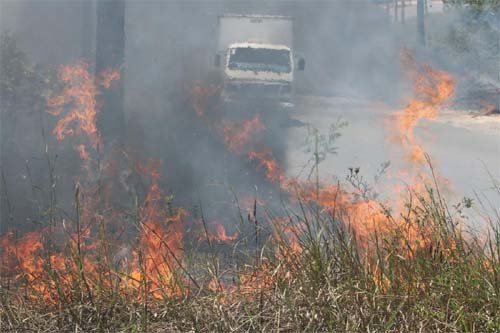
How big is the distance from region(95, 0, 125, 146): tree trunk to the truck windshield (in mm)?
7842

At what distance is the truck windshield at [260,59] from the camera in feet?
Result: 60.9

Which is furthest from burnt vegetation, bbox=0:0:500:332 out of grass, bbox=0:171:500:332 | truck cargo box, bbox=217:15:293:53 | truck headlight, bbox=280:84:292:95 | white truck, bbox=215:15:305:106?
truck cargo box, bbox=217:15:293:53

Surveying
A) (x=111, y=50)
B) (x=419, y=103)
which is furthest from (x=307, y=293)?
(x=419, y=103)

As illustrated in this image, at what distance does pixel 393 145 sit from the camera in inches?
592

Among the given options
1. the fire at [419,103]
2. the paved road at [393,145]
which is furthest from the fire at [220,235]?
the fire at [419,103]

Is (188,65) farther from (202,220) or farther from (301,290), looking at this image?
(301,290)

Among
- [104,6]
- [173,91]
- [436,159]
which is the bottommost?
[436,159]

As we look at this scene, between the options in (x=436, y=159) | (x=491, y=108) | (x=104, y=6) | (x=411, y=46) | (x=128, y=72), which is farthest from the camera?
(x=411, y=46)

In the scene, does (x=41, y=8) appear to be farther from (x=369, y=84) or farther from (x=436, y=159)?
(x=436, y=159)

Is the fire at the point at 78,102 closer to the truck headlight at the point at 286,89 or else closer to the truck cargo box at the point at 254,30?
the truck headlight at the point at 286,89

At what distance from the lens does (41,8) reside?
2269cm

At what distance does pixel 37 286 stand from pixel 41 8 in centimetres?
2017

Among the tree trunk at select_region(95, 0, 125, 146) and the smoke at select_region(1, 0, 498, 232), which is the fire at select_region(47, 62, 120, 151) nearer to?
the tree trunk at select_region(95, 0, 125, 146)

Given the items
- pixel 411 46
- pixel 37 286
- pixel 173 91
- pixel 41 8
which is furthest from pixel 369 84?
pixel 37 286
